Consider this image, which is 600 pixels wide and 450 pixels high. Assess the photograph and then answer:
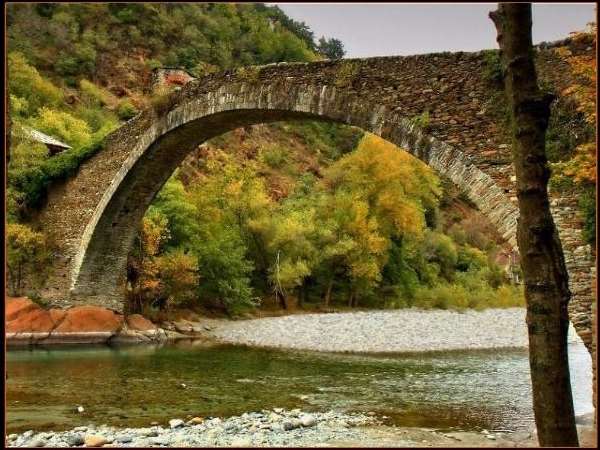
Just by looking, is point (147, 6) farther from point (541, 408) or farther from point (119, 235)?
point (541, 408)

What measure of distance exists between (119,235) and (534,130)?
16223mm

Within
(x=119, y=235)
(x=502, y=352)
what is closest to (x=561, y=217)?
(x=502, y=352)

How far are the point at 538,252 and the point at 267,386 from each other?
22.8ft

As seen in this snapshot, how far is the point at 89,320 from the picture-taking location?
1739 centimetres

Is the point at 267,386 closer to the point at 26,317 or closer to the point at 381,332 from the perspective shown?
the point at 381,332

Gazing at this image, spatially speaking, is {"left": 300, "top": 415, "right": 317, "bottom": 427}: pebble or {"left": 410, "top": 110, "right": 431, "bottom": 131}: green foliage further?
{"left": 410, "top": 110, "right": 431, "bottom": 131}: green foliage

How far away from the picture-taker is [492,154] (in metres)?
8.87

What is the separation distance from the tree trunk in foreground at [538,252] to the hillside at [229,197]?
13358 millimetres

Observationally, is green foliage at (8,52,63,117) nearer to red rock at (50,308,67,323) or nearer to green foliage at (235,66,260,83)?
red rock at (50,308,67,323)

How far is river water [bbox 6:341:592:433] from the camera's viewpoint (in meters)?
7.66

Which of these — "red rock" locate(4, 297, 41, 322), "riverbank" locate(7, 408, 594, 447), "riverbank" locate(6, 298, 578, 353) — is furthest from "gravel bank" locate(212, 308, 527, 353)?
"riverbank" locate(7, 408, 594, 447)

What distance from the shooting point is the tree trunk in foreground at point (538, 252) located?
12.3 feet

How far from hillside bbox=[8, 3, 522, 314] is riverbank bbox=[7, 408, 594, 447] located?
11132 mm

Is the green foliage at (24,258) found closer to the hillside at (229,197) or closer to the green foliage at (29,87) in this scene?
the hillside at (229,197)
